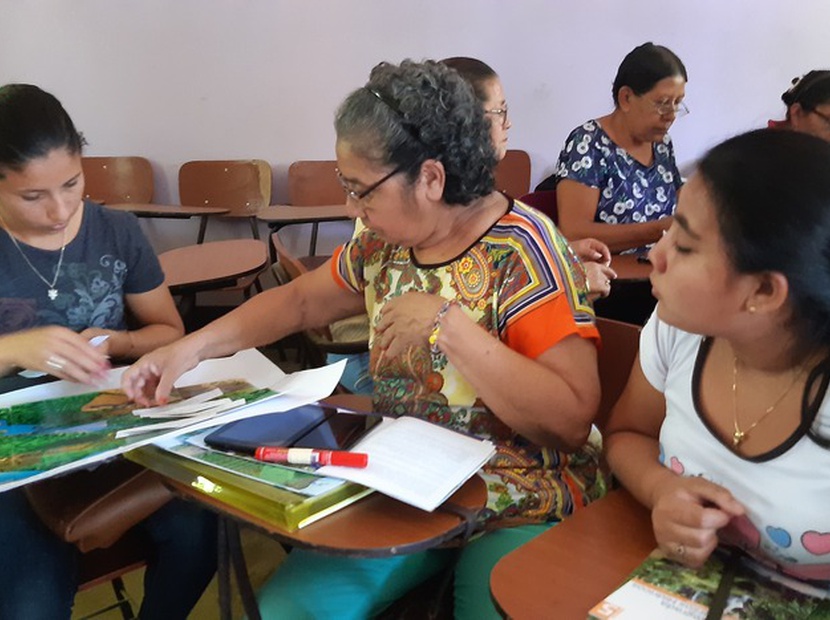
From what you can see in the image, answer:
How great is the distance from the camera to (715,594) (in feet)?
2.39

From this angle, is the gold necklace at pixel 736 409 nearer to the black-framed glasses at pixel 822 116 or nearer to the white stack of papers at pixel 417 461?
the white stack of papers at pixel 417 461

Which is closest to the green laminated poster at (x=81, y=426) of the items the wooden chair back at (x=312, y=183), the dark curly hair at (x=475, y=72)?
the dark curly hair at (x=475, y=72)

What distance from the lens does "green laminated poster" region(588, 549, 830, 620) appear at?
690 mm

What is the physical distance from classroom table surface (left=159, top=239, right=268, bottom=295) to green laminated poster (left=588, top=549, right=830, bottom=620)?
161cm

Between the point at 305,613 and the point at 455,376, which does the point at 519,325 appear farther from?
the point at 305,613

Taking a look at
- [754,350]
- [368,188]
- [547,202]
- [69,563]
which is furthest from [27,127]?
[547,202]

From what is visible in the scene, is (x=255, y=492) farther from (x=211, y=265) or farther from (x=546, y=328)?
(x=211, y=265)

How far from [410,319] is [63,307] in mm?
821

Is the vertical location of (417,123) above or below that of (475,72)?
below

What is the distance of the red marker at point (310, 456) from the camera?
861 millimetres

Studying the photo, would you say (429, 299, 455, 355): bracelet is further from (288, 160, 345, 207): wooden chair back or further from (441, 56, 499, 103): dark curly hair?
(288, 160, 345, 207): wooden chair back

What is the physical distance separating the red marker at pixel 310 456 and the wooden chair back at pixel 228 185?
332 centimetres

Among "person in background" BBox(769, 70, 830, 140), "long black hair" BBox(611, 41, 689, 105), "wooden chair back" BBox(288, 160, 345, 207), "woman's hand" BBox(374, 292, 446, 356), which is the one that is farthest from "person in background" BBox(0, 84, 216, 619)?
"wooden chair back" BBox(288, 160, 345, 207)

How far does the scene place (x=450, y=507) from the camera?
833 millimetres
